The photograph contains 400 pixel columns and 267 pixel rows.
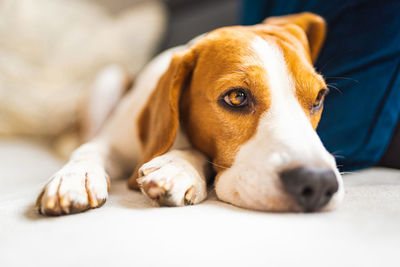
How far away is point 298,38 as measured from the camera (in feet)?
5.94

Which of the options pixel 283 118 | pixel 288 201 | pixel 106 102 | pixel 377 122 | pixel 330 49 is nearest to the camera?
pixel 288 201

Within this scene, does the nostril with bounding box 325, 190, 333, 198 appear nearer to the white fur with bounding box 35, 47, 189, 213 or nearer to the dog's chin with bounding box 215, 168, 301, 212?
the dog's chin with bounding box 215, 168, 301, 212

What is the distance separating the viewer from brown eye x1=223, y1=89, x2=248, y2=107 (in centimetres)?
141

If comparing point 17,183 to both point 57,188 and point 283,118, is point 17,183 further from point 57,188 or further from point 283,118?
point 283,118

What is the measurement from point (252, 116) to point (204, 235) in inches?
24.2

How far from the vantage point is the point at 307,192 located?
1.05m

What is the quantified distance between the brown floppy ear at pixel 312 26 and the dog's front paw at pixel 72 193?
137 cm

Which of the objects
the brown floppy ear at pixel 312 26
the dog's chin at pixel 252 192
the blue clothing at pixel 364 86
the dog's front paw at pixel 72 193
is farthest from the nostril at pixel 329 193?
the brown floppy ear at pixel 312 26

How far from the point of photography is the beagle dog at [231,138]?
3.61 feet

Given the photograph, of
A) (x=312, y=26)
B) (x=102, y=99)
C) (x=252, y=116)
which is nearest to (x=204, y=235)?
(x=252, y=116)

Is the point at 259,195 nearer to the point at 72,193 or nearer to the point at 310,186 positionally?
the point at 310,186

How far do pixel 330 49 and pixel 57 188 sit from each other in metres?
1.59

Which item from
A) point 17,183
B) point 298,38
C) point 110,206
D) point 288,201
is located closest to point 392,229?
point 288,201

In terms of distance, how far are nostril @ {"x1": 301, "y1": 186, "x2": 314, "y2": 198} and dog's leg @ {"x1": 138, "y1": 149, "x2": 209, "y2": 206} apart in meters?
0.39
